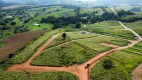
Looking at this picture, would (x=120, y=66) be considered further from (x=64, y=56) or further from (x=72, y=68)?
(x=64, y=56)

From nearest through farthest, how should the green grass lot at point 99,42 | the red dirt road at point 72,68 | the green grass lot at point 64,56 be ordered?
the red dirt road at point 72,68
the green grass lot at point 64,56
the green grass lot at point 99,42

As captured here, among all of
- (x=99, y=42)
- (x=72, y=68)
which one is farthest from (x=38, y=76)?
(x=99, y=42)

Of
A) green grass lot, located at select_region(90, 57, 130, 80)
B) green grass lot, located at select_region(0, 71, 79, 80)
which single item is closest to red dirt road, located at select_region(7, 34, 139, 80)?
green grass lot, located at select_region(90, 57, 130, 80)

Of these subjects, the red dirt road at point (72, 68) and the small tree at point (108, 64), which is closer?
the red dirt road at point (72, 68)

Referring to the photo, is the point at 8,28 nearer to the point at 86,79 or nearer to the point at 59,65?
the point at 59,65

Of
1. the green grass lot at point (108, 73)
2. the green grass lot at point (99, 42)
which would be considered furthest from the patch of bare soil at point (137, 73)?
the green grass lot at point (99, 42)

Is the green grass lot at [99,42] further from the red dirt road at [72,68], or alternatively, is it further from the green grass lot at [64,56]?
the red dirt road at [72,68]
